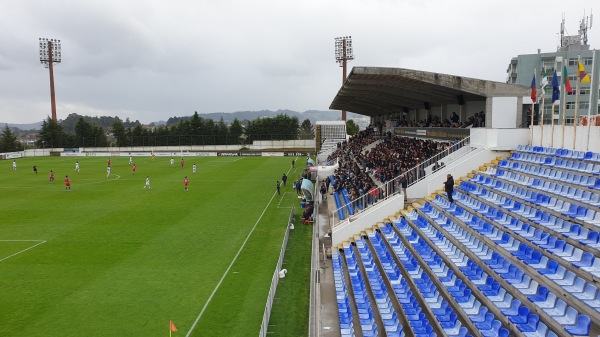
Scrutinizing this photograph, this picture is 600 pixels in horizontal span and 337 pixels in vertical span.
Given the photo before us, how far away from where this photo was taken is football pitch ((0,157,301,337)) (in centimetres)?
1242

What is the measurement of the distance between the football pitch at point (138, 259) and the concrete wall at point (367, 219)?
287 centimetres

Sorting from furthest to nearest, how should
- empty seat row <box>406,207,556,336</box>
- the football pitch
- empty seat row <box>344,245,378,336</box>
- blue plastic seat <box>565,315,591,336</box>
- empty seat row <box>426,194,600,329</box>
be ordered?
the football pitch → empty seat row <box>344,245,378,336</box> → empty seat row <box>426,194,600,329</box> → empty seat row <box>406,207,556,336</box> → blue plastic seat <box>565,315,591,336</box>

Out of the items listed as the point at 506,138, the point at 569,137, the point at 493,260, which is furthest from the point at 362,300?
the point at 506,138

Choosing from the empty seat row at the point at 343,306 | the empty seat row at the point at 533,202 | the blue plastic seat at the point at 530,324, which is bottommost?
the empty seat row at the point at 343,306

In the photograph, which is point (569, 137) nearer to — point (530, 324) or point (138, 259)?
point (530, 324)

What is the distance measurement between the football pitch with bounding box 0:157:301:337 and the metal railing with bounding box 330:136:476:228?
3721 millimetres

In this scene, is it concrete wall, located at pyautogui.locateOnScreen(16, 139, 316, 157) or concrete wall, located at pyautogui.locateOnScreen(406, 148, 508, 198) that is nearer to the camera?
concrete wall, located at pyautogui.locateOnScreen(406, 148, 508, 198)

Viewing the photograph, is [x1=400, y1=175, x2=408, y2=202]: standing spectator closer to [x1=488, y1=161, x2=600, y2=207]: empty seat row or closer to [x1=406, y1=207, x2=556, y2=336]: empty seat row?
[x1=488, y1=161, x2=600, y2=207]: empty seat row

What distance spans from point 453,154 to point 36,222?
23.1 m

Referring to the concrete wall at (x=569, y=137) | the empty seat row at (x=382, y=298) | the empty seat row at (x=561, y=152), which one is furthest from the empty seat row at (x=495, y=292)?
the concrete wall at (x=569, y=137)

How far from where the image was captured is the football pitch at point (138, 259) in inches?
489

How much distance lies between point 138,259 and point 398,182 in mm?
11713

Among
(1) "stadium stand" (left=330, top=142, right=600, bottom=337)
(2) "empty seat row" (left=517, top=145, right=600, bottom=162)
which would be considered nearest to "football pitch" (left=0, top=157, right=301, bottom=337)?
(1) "stadium stand" (left=330, top=142, right=600, bottom=337)

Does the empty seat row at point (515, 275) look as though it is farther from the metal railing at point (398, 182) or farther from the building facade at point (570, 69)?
the building facade at point (570, 69)
